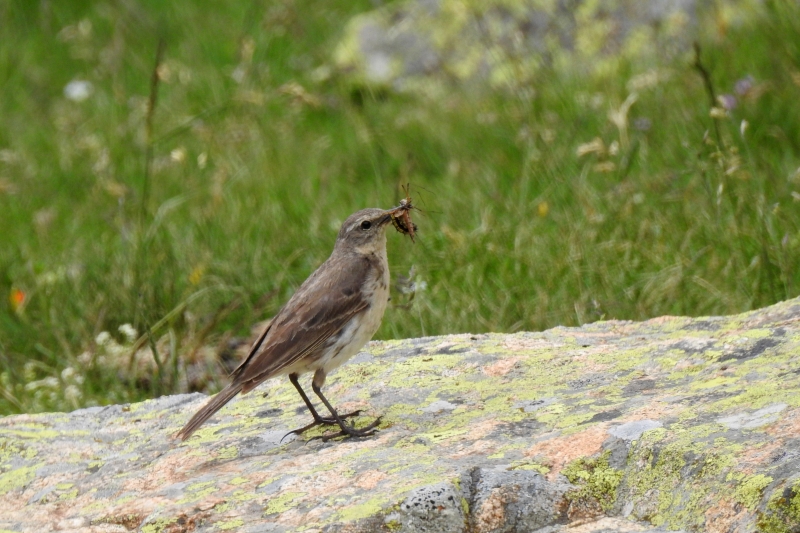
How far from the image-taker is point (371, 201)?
26.7ft

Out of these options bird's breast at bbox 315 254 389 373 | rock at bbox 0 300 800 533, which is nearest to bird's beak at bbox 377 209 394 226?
bird's breast at bbox 315 254 389 373

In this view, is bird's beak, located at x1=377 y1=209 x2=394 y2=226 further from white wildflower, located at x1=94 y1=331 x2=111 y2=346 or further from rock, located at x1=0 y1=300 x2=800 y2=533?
white wildflower, located at x1=94 y1=331 x2=111 y2=346

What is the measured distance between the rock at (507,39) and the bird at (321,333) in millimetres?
4472

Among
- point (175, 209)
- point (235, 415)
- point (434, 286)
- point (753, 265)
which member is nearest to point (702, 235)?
point (753, 265)

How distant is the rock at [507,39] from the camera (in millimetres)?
9688

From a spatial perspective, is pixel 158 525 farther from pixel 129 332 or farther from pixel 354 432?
pixel 129 332

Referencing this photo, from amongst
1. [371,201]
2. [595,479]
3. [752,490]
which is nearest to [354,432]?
[595,479]

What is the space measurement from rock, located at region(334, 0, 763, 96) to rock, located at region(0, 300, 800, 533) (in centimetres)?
470

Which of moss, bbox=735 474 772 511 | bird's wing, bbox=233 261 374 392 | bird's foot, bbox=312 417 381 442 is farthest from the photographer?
bird's wing, bbox=233 261 374 392

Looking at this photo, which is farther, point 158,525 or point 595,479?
point 158,525

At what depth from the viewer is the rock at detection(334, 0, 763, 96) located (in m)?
9.69

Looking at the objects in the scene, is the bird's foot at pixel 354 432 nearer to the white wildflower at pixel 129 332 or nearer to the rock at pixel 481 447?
the rock at pixel 481 447

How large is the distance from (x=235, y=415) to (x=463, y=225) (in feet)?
10.8

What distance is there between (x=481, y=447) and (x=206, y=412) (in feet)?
3.60
